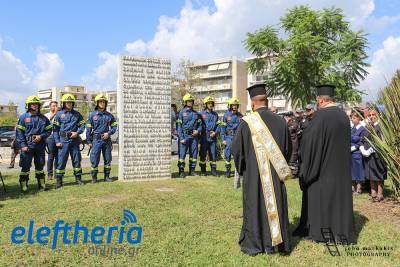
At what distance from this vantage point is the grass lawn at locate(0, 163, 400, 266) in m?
4.54

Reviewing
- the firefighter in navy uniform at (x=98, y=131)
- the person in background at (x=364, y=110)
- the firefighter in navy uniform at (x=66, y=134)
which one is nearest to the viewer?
the person in background at (x=364, y=110)

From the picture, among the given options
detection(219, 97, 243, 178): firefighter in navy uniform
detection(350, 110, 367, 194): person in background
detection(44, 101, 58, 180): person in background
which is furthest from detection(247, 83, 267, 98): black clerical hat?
detection(44, 101, 58, 180): person in background

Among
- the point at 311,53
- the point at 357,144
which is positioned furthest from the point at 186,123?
the point at 311,53

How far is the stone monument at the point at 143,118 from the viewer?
9781 millimetres

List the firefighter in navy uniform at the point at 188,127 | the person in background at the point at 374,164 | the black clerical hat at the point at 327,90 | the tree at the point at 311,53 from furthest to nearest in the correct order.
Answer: the tree at the point at 311,53, the firefighter in navy uniform at the point at 188,127, the person in background at the point at 374,164, the black clerical hat at the point at 327,90

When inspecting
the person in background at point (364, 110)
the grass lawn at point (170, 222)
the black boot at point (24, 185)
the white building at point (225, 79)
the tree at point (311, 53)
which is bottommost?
the grass lawn at point (170, 222)

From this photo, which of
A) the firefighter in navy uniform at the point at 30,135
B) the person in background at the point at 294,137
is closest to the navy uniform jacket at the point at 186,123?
the person in background at the point at 294,137

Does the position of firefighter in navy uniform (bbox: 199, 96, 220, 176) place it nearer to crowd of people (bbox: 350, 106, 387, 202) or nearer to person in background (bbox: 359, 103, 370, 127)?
crowd of people (bbox: 350, 106, 387, 202)

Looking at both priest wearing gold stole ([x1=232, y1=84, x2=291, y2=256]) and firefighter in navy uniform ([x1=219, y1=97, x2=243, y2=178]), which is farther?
firefighter in navy uniform ([x1=219, y1=97, x2=243, y2=178])

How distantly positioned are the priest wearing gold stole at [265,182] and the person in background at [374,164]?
369 cm

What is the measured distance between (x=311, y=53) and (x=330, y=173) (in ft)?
47.3

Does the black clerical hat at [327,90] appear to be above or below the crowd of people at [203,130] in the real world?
above

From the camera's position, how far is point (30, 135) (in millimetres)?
8500

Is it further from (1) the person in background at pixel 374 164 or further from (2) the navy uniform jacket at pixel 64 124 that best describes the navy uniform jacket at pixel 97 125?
(1) the person in background at pixel 374 164
